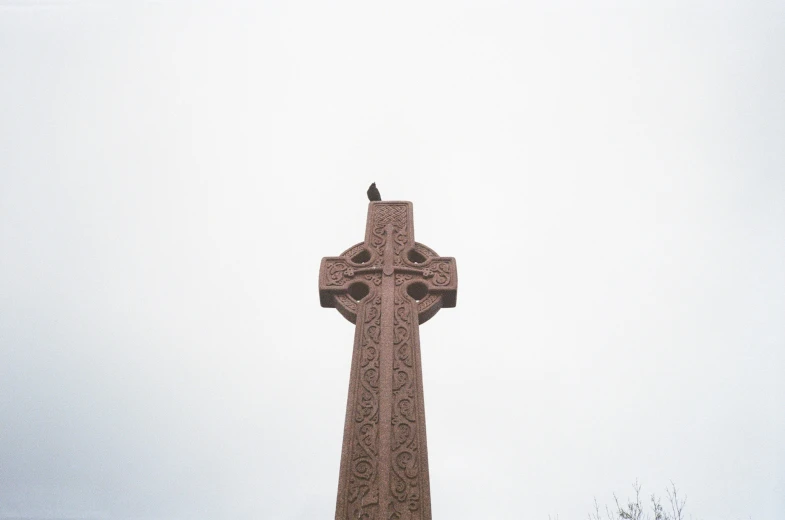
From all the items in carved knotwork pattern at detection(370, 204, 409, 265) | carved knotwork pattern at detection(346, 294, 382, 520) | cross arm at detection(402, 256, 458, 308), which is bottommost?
carved knotwork pattern at detection(346, 294, 382, 520)

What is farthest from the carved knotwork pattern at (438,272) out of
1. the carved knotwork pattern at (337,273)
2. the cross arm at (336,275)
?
the carved knotwork pattern at (337,273)

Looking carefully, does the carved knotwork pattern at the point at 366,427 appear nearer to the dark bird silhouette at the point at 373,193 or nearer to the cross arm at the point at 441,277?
the cross arm at the point at 441,277

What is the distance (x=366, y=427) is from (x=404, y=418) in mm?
276

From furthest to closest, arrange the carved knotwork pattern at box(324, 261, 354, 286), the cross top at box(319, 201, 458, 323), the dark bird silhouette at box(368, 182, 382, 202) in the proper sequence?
the dark bird silhouette at box(368, 182, 382, 202) < the carved knotwork pattern at box(324, 261, 354, 286) < the cross top at box(319, 201, 458, 323)

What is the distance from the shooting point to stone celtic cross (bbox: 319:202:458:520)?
135 inches

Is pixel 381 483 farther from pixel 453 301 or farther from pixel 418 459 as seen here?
pixel 453 301

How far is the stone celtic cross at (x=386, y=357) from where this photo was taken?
3441 millimetres

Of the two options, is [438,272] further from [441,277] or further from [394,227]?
[394,227]

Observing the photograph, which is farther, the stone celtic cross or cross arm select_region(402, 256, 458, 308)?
cross arm select_region(402, 256, 458, 308)

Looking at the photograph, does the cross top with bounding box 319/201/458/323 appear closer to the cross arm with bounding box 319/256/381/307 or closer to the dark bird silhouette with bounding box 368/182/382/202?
the cross arm with bounding box 319/256/381/307

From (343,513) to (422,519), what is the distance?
492 millimetres

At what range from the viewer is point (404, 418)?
383 centimetres

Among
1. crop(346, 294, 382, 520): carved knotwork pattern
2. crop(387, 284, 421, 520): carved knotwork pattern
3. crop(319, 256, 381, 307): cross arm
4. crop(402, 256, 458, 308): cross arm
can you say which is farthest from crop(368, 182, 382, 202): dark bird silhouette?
crop(346, 294, 382, 520): carved knotwork pattern

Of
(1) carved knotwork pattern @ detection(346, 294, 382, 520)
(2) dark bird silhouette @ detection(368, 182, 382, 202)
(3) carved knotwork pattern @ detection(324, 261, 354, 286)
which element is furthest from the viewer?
(2) dark bird silhouette @ detection(368, 182, 382, 202)
